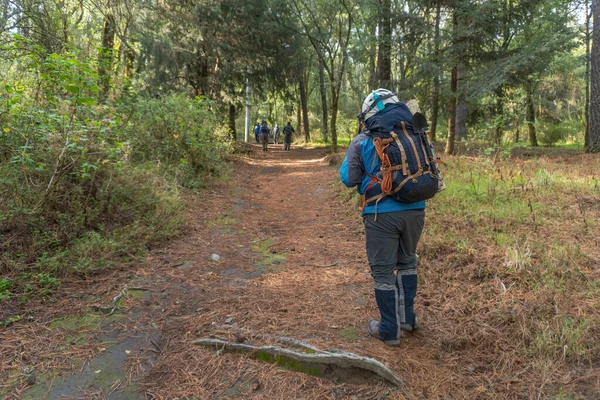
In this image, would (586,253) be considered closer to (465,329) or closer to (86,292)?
(465,329)

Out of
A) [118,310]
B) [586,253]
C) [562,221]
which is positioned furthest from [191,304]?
[562,221]

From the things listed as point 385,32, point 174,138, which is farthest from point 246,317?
point 385,32

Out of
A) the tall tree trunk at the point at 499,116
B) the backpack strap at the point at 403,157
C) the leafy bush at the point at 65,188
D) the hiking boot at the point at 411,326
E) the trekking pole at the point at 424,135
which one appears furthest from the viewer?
the tall tree trunk at the point at 499,116

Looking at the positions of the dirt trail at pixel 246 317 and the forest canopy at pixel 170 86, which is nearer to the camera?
the dirt trail at pixel 246 317

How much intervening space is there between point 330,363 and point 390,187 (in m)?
1.35

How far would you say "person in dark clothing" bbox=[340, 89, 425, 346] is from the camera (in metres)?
2.85

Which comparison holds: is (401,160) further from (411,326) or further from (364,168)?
(411,326)

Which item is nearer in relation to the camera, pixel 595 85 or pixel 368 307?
pixel 368 307

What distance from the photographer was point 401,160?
8.98 ft

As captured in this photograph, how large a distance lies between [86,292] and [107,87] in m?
4.35

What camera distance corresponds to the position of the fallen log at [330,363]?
2.42m

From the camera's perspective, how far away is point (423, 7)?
40.9 ft

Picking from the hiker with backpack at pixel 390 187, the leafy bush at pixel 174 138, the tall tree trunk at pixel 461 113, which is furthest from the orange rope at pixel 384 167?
the tall tree trunk at pixel 461 113

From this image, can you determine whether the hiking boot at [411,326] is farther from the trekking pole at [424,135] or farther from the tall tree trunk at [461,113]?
the tall tree trunk at [461,113]
